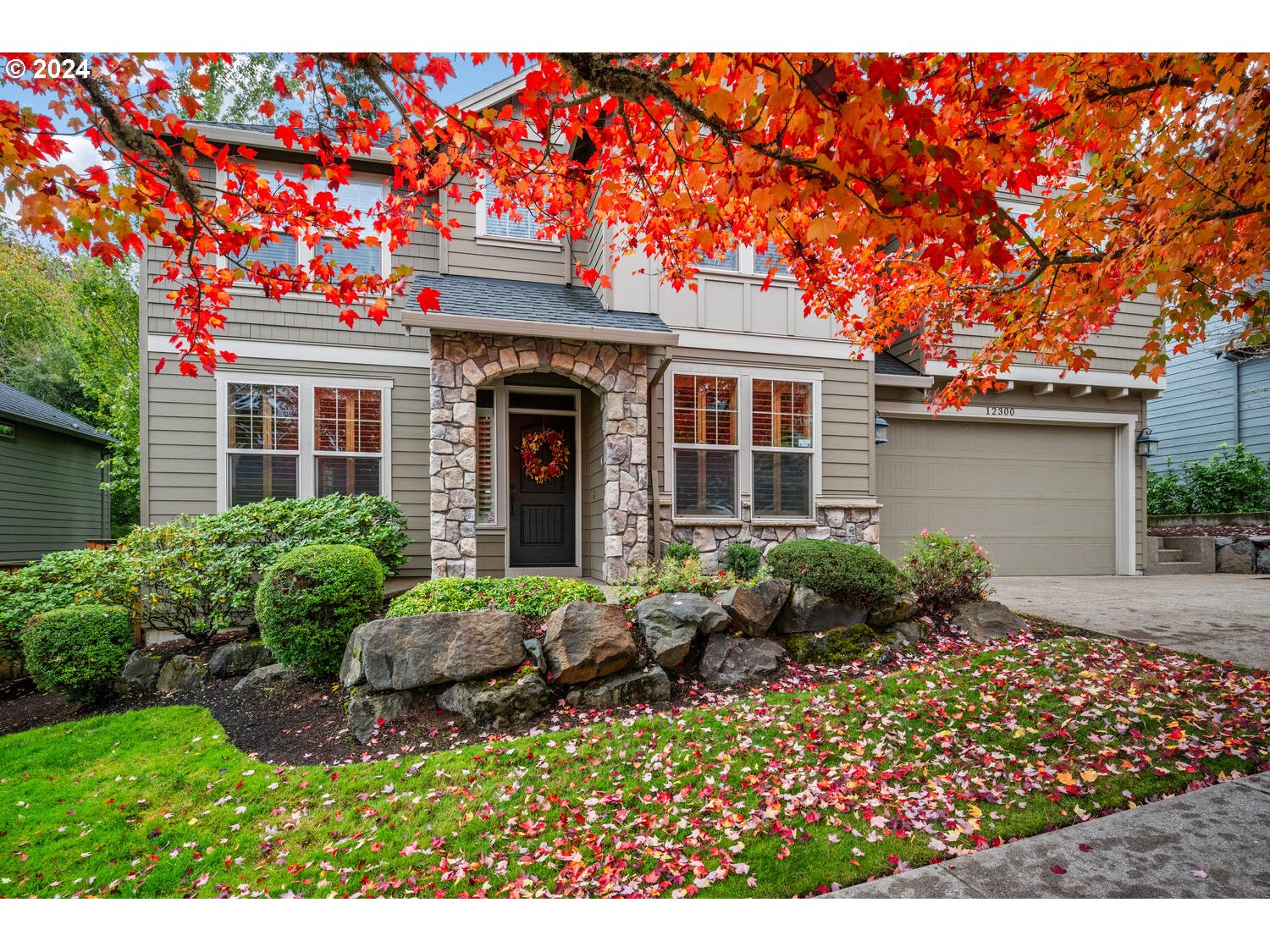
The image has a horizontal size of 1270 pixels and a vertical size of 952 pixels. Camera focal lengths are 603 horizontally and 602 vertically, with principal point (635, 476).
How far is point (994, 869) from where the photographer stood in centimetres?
208

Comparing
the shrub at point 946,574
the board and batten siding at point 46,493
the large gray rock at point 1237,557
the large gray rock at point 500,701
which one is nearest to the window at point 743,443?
the shrub at point 946,574

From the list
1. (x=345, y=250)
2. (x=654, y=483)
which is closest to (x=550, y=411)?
(x=654, y=483)

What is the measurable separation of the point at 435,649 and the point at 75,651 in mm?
3149

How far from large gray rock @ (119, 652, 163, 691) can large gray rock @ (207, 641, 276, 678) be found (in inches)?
16.2

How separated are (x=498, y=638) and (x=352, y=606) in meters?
1.34

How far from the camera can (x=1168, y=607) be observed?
20.0 feet

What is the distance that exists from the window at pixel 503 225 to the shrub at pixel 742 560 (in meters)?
4.51

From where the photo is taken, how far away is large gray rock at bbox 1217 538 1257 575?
9406mm

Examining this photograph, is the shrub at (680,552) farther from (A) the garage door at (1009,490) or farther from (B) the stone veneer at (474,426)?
(A) the garage door at (1009,490)

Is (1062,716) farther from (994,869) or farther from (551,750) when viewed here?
(551,750)

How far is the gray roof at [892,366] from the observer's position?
8417 mm

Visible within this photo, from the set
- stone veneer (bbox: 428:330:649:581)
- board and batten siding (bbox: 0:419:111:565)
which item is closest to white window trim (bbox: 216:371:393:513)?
stone veneer (bbox: 428:330:649:581)

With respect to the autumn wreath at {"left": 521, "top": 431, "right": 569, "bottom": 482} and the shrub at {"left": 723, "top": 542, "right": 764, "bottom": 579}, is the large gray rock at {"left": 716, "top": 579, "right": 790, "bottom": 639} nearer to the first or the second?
the shrub at {"left": 723, "top": 542, "right": 764, "bottom": 579}
